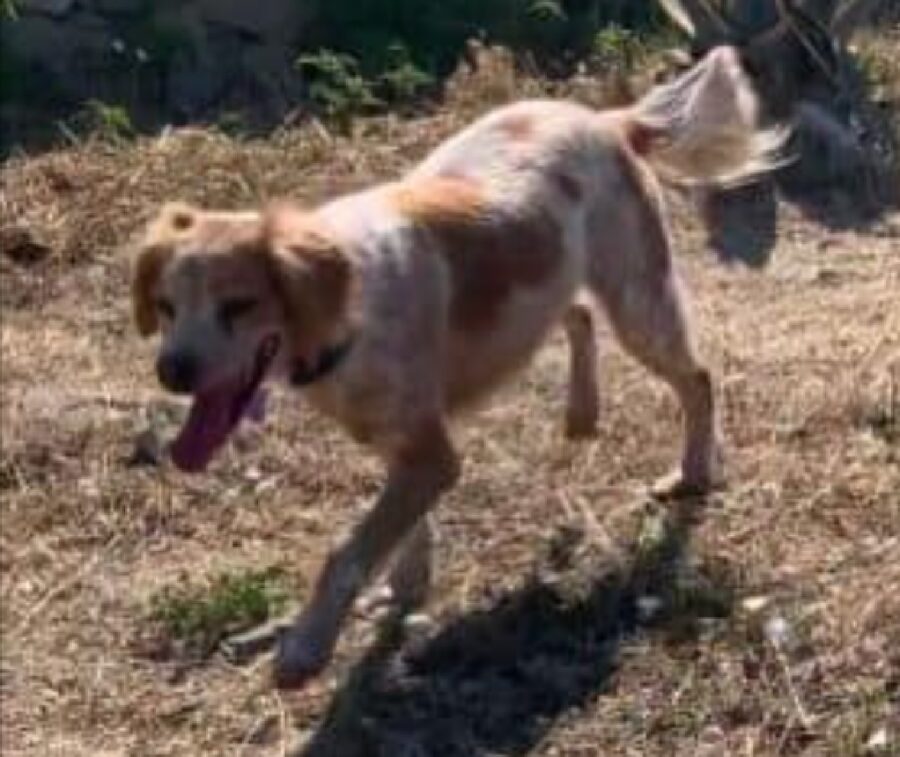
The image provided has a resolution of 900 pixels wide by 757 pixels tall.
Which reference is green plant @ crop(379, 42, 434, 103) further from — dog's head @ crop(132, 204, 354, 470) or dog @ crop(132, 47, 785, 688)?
dog's head @ crop(132, 204, 354, 470)

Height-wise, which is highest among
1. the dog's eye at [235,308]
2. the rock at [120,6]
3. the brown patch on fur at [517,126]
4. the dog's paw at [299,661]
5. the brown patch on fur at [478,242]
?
the brown patch on fur at [517,126]

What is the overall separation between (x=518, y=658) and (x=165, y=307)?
104cm

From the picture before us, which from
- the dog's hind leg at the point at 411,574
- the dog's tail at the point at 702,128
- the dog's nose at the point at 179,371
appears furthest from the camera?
the dog's tail at the point at 702,128

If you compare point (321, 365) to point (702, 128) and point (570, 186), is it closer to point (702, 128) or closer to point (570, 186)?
point (570, 186)

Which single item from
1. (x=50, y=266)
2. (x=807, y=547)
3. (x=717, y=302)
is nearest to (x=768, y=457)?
(x=807, y=547)

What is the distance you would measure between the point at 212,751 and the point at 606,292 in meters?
1.38

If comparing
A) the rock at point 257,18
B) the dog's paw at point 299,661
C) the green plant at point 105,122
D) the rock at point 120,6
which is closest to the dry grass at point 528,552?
the dog's paw at point 299,661

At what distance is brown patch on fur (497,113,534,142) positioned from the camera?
19.7ft

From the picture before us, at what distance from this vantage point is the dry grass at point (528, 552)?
545 cm

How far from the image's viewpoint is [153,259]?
5.25 metres

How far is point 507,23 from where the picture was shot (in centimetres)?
992

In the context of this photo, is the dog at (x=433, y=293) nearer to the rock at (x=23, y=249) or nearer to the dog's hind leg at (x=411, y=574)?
the dog's hind leg at (x=411, y=574)

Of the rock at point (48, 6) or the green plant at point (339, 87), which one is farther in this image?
the rock at point (48, 6)

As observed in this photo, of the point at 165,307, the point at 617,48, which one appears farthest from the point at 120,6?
the point at 165,307
